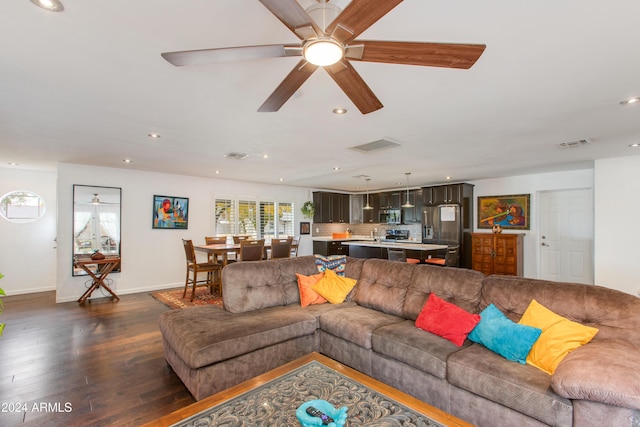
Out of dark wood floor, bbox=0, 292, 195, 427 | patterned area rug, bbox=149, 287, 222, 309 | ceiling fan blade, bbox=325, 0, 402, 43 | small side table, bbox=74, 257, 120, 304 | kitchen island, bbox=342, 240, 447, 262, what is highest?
ceiling fan blade, bbox=325, 0, 402, 43

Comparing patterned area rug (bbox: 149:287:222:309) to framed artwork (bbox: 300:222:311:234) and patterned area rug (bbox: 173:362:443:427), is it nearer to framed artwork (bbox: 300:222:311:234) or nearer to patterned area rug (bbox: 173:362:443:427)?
framed artwork (bbox: 300:222:311:234)

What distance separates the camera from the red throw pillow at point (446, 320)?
7.59 ft

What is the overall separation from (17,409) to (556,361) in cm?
380

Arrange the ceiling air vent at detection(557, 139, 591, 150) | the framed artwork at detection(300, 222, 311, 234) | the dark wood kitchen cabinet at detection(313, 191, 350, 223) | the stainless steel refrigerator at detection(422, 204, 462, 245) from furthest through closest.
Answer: the dark wood kitchen cabinet at detection(313, 191, 350, 223) → the framed artwork at detection(300, 222, 311, 234) → the stainless steel refrigerator at detection(422, 204, 462, 245) → the ceiling air vent at detection(557, 139, 591, 150)

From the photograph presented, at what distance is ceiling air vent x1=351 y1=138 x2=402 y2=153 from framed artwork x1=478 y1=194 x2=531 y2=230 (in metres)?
4.40

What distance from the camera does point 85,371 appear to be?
2.78 m

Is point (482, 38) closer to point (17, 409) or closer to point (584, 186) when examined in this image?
point (17, 409)

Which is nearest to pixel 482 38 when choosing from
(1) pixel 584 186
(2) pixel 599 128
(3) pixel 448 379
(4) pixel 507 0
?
(4) pixel 507 0

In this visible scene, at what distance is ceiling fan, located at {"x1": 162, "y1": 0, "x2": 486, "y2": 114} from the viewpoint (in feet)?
3.93

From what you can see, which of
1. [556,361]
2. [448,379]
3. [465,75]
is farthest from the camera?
[465,75]

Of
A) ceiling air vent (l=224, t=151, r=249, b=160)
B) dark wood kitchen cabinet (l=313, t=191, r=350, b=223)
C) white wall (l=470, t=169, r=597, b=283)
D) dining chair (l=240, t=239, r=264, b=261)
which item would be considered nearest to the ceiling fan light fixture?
ceiling air vent (l=224, t=151, r=249, b=160)

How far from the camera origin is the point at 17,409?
7.37 ft

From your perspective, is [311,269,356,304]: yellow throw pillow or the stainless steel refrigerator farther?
the stainless steel refrigerator

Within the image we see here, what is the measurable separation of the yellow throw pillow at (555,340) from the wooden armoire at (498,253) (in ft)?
16.3
